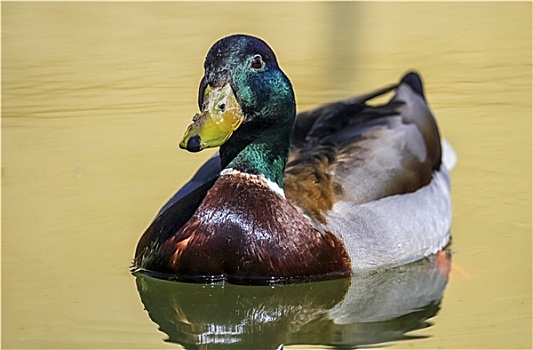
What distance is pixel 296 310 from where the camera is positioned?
6.15 m

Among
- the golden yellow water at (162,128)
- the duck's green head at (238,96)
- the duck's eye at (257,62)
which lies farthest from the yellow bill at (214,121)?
the golden yellow water at (162,128)

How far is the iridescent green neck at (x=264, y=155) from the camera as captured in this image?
20.7ft

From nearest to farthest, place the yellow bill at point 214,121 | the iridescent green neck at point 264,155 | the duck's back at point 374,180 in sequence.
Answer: the yellow bill at point 214,121 → the iridescent green neck at point 264,155 → the duck's back at point 374,180

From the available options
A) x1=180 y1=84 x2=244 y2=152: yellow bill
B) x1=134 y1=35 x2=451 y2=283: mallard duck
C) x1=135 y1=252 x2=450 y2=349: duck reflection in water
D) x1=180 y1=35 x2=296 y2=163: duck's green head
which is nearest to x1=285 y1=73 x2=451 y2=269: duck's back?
x1=134 y1=35 x2=451 y2=283: mallard duck

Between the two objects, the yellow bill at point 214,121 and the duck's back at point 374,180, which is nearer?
the yellow bill at point 214,121

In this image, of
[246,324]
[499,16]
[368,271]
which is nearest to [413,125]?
[368,271]

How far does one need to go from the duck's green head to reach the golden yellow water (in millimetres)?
853

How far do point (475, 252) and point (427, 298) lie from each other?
57cm

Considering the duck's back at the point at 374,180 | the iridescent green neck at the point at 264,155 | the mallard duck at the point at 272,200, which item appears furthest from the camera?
the duck's back at the point at 374,180

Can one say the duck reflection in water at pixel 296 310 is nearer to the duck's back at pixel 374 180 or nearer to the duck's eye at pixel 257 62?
the duck's back at pixel 374 180

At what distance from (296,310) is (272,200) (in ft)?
1.67

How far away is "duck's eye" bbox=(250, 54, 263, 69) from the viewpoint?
19.8ft

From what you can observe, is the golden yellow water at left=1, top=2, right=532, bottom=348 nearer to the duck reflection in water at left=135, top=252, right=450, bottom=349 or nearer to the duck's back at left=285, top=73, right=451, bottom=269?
the duck reflection in water at left=135, top=252, right=450, bottom=349

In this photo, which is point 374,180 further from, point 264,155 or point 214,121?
point 214,121
